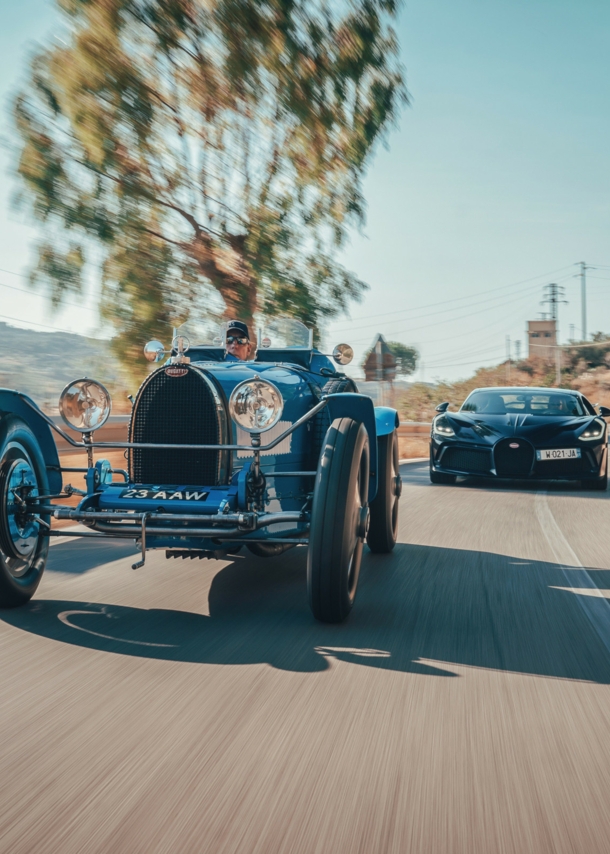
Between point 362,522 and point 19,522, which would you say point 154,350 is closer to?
point 19,522

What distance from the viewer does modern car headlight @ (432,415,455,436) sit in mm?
11477

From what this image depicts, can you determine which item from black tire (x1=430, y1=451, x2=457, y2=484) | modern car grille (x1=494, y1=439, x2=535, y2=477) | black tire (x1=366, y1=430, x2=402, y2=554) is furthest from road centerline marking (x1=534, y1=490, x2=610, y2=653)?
black tire (x1=430, y1=451, x2=457, y2=484)

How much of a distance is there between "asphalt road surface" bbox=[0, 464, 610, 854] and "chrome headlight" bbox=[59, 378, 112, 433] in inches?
39.4

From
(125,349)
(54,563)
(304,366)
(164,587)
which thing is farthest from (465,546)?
(125,349)

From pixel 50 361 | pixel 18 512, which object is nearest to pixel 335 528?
pixel 18 512

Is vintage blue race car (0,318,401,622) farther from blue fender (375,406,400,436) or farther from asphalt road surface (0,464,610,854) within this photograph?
blue fender (375,406,400,436)

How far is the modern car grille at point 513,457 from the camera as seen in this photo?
11031 millimetres

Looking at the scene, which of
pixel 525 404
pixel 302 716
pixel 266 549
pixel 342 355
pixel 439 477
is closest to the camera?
pixel 302 716

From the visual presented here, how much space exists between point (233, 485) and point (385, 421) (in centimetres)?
204

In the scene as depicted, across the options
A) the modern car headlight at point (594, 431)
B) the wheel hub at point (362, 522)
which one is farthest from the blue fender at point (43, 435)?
the modern car headlight at point (594, 431)

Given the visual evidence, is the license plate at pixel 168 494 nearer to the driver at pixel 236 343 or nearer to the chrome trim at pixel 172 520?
the chrome trim at pixel 172 520

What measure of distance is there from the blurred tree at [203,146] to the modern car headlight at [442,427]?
535 centimetres

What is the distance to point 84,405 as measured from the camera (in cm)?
504

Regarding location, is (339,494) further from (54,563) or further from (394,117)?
(394,117)
